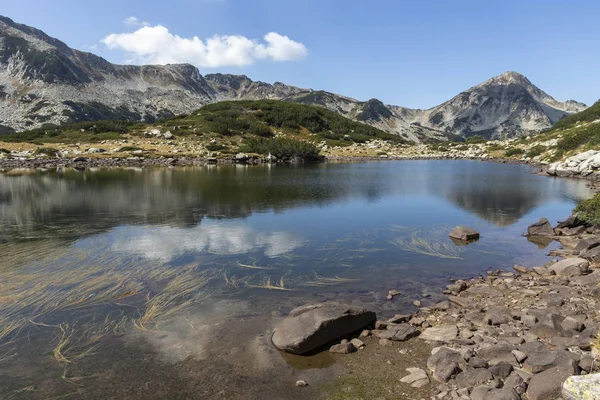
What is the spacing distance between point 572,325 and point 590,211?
19431 millimetres

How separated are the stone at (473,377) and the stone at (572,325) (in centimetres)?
379

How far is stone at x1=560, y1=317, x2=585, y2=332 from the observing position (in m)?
10.9

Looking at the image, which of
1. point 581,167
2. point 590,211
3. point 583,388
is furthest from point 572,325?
point 581,167

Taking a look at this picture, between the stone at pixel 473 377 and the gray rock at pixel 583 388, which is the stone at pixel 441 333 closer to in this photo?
the stone at pixel 473 377

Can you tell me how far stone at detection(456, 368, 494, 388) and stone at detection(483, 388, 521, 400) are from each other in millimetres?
681

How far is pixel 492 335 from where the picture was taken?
449 inches

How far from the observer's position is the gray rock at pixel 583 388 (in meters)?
6.43

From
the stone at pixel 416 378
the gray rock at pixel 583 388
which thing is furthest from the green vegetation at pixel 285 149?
the gray rock at pixel 583 388

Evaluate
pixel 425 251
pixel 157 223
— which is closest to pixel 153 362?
pixel 425 251

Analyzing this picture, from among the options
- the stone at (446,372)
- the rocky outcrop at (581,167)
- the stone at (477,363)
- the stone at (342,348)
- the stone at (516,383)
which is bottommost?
the stone at (342,348)

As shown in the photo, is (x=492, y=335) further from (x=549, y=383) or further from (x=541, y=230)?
(x=541, y=230)

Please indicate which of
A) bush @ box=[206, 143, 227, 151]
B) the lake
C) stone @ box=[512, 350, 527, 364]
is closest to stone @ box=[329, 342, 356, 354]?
the lake

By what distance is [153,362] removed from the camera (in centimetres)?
1035

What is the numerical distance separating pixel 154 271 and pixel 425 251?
50.1ft
